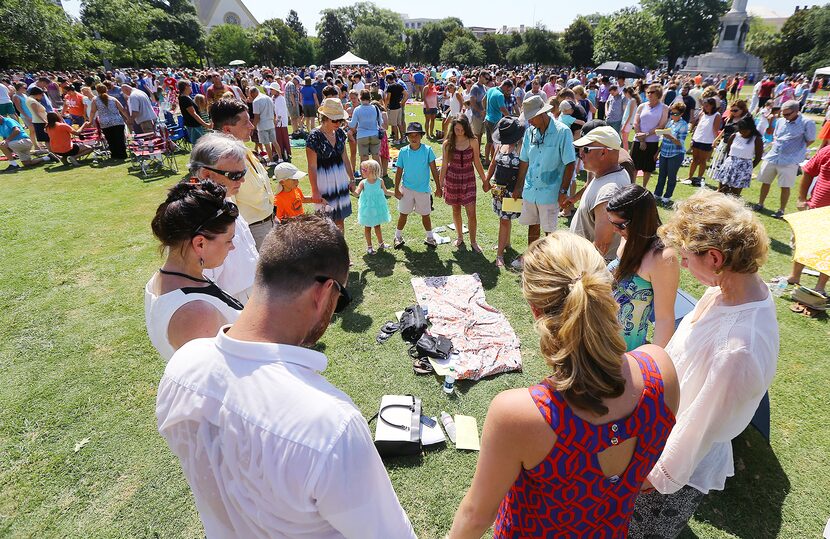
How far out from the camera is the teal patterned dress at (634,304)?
2916 mm

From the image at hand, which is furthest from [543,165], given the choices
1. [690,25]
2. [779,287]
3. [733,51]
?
[690,25]

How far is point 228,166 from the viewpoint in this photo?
3.46 meters

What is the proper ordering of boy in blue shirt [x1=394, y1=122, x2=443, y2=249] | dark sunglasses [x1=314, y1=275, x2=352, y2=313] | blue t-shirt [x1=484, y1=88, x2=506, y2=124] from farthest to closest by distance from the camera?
blue t-shirt [x1=484, y1=88, x2=506, y2=124], boy in blue shirt [x1=394, y1=122, x2=443, y2=249], dark sunglasses [x1=314, y1=275, x2=352, y2=313]

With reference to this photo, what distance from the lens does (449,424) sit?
370 cm

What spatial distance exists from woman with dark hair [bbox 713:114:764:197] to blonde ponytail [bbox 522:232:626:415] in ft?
26.0

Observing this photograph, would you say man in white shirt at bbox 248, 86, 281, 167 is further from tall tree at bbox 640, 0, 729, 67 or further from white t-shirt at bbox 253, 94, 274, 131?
tall tree at bbox 640, 0, 729, 67

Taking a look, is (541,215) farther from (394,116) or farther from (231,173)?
(394,116)

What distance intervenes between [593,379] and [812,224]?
14.2 feet

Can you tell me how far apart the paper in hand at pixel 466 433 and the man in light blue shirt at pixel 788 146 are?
8134mm

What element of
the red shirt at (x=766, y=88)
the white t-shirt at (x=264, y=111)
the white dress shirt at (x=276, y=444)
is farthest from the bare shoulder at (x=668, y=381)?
the red shirt at (x=766, y=88)

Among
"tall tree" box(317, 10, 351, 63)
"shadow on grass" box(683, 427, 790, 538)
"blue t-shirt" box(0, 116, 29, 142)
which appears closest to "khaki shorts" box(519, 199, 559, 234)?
"shadow on grass" box(683, 427, 790, 538)

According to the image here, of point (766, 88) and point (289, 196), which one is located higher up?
point (766, 88)

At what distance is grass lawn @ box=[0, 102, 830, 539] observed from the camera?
119 inches

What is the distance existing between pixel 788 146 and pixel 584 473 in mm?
9251
